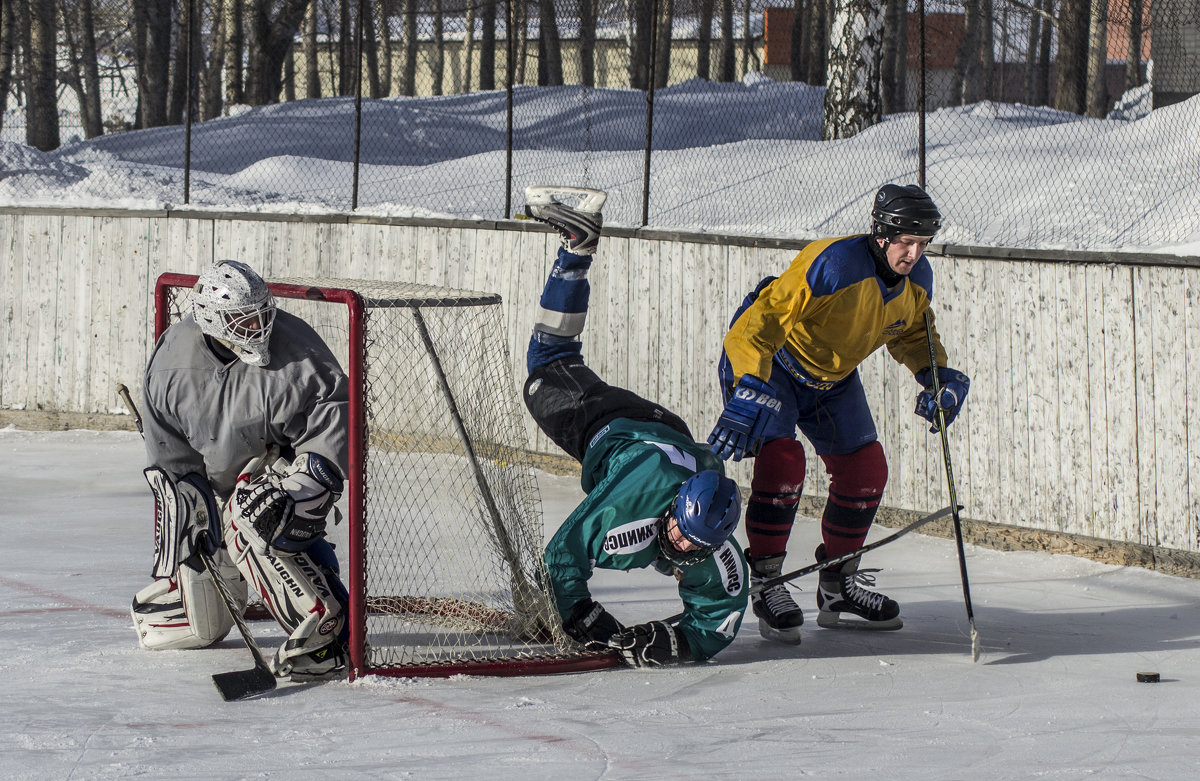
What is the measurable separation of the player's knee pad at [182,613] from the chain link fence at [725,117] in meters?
4.18

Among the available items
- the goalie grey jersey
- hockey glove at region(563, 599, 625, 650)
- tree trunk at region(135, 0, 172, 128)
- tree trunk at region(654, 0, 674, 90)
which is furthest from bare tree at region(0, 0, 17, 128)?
hockey glove at region(563, 599, 625, 650)

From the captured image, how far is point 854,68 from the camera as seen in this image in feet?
35.1

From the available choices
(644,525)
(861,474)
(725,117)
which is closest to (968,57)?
(725,117)

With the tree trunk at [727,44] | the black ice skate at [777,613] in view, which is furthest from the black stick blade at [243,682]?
the tree trunk at [727,44]

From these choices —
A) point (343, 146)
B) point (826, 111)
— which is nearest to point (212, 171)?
point (343, 146)

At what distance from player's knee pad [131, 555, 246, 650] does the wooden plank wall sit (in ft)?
11.3

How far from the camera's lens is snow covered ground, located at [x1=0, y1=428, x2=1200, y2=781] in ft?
10.6

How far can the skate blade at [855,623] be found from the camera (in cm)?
467

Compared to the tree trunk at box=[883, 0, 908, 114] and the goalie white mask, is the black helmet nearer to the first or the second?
the goalie white mask

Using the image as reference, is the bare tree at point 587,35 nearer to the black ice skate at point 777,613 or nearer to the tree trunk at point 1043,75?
the tree trunk at point 1043,75

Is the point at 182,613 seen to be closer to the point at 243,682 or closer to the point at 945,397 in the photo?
the point at 243,682

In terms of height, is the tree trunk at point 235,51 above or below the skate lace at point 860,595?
above

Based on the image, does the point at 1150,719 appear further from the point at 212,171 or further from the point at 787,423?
the point at 212,171

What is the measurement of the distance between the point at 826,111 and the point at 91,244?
224 inches
